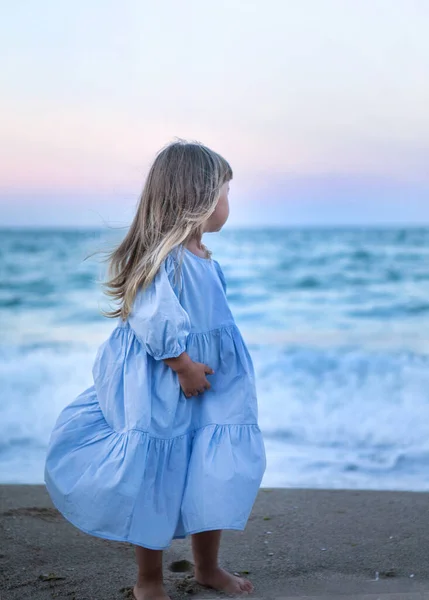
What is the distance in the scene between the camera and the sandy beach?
7.80ft

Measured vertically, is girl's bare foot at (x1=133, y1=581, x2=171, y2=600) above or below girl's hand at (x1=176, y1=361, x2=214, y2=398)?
below

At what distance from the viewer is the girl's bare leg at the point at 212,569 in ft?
7.68

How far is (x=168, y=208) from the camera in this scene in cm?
238

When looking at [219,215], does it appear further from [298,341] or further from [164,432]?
[298,341]

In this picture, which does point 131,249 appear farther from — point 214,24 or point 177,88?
point 177,88

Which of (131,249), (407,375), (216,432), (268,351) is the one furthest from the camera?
(268,351)

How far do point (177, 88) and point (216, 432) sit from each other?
1267 centimetres

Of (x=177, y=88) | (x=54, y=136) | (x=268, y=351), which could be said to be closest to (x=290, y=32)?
(x=177, y=88)

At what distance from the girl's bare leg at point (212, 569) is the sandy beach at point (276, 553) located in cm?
4

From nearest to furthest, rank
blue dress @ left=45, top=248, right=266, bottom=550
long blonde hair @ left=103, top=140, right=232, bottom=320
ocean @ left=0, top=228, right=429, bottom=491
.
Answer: blue dress @ left=45, top=248, right=266, bottom=550 < long blonde hair @ left=103, top=140, right=232, bottom=320 < ocean @ left=0, top=228, right=429, bottom=491

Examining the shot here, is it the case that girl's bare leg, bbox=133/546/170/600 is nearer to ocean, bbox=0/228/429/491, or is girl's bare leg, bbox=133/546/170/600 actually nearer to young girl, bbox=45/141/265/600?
young girl, bbox=45/141/265/600

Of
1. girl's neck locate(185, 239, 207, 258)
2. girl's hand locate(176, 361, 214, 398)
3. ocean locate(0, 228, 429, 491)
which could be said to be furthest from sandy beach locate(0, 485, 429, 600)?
girl's neck locate(185, 239, 207, 258)

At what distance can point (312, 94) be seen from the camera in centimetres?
1476

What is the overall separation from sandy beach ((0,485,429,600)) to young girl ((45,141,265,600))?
0.77 feet
